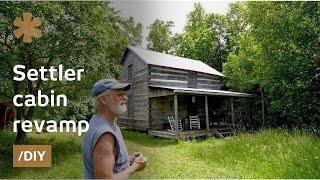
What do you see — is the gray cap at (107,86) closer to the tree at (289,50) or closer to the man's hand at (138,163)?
the man's hand at (138,163)

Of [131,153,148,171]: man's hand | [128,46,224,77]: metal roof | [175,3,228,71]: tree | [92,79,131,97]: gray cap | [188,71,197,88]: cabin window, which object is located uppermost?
[175,3,228,71]: tree

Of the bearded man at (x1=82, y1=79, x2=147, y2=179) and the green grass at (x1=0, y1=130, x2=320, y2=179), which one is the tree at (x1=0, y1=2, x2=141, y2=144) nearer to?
the green grass at (x1=0, y1=130, x2=320, y2=179)

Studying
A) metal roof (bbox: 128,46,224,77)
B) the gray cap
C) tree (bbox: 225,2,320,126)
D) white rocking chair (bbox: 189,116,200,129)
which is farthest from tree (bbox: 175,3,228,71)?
the gray cap

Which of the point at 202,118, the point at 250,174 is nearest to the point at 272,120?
the point at 202,118

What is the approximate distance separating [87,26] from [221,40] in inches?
A: 622

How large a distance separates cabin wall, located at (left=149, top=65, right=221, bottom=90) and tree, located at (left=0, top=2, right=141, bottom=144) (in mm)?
6447

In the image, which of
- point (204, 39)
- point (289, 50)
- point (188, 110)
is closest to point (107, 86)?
point (289, 50)

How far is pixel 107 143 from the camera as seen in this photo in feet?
7.20

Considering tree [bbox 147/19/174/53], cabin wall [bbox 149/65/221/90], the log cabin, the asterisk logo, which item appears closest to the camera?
the asterisk logo

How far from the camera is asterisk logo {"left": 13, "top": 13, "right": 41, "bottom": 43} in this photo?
26.9 feet

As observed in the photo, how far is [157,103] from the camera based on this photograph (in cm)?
1895

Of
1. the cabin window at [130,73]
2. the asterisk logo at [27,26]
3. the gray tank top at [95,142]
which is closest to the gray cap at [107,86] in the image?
the gray tank top at [95,142]

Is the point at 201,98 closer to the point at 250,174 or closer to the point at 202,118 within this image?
the point at 202,118

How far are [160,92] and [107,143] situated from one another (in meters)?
14.8
